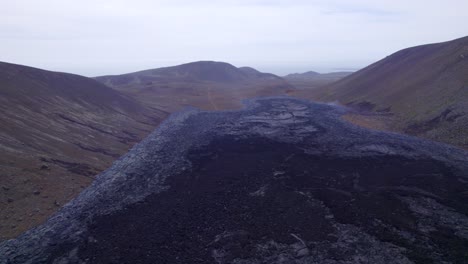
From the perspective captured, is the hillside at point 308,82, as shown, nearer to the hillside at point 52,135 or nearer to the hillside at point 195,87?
the hillside at point 195,87

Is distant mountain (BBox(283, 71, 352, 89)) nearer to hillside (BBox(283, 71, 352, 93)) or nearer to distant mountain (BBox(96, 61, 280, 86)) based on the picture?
hillside (BBox(283, 71, 352, 93))

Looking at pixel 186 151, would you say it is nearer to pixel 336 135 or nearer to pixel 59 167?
pixel 59 167

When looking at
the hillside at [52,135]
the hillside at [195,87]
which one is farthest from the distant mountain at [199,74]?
the hillside at [52,135]

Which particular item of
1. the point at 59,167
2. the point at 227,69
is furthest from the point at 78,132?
the point at 227,69

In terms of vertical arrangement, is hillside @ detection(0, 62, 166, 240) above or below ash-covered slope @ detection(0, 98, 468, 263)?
above

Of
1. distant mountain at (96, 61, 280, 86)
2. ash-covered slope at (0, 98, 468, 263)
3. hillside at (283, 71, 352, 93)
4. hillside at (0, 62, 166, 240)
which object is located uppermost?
distant mountain at (96, 61, 280, 86)

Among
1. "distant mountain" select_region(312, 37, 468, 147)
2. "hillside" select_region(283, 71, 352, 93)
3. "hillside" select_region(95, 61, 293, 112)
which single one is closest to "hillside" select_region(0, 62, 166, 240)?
"hillside" select_region(95, 61, 293, 112)

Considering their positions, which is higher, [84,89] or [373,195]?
[84,89]
